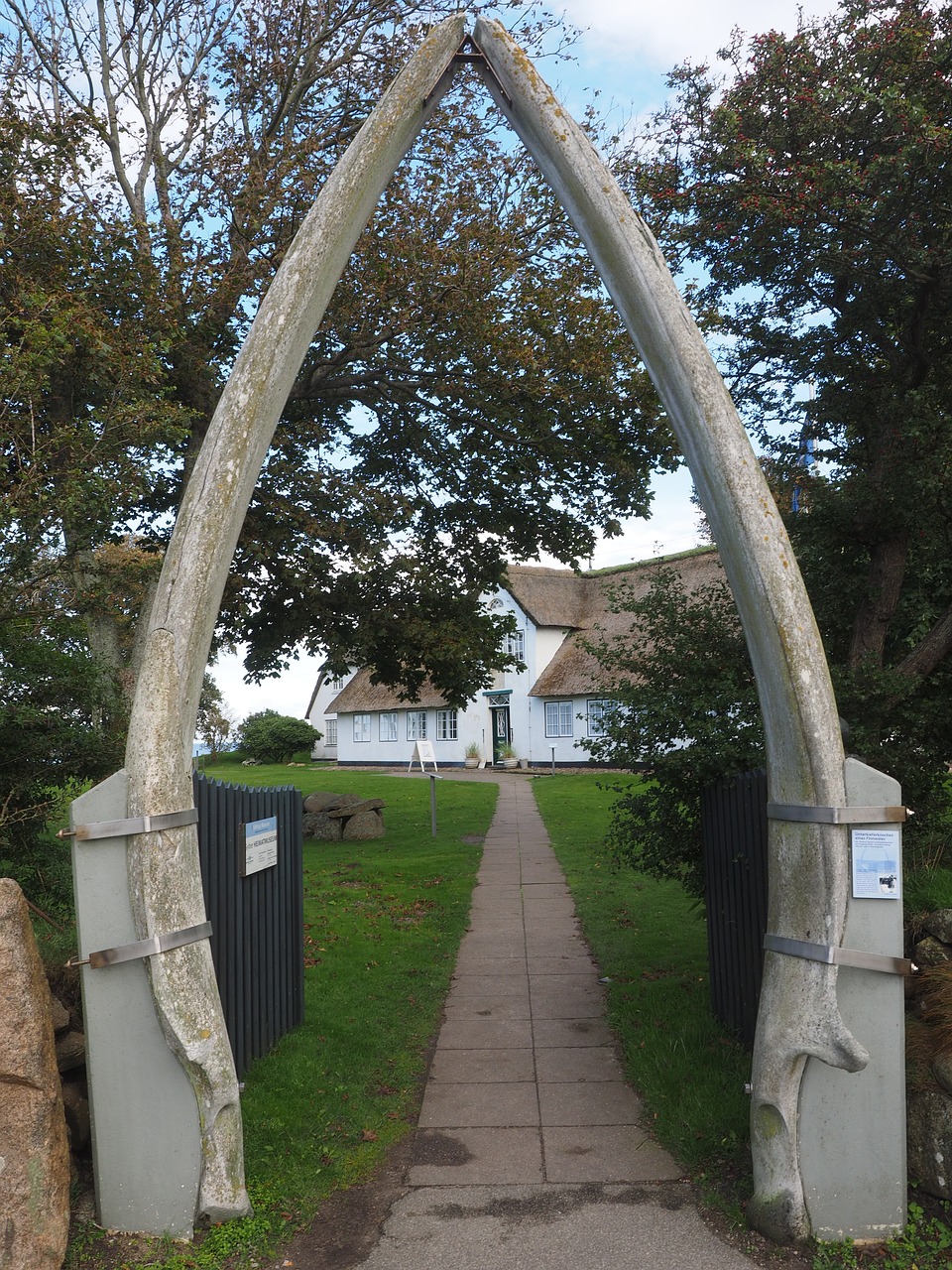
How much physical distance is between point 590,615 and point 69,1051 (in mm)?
34780

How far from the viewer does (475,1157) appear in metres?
5.31

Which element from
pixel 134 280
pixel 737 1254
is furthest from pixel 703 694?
pixel 134 280

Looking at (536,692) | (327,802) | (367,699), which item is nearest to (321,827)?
(327,802)

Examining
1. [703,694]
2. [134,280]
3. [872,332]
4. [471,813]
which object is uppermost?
[134,280]

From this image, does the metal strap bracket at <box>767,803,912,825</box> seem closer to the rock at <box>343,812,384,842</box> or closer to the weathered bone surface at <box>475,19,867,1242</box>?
the weathered bone surface at <box>475,19,867,1242</box>

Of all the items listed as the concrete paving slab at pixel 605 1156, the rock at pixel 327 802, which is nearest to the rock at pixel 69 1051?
the concrete paving slab at pixel 605 1156

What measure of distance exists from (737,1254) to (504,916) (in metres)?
7.22

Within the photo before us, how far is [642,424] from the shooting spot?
14.5 metres

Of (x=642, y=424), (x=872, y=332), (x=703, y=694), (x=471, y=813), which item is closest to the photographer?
(x=703, y=694)

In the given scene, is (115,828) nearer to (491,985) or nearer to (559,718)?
(491,985)

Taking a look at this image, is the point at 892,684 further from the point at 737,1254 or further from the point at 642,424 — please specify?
the point at 642,424

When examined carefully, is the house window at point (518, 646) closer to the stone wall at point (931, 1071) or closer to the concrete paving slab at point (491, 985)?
the concrete paving slab at point (491, 985)

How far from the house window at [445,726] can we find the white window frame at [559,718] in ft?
19.2

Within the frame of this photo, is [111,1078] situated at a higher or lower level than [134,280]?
lower
